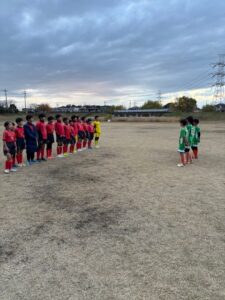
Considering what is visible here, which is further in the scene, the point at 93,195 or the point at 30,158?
the point at 30,158

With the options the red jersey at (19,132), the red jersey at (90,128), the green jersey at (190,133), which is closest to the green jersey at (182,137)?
the green jersey at (190,133)

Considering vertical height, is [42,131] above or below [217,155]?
above

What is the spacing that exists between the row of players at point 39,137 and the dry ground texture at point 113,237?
1623 millimetres

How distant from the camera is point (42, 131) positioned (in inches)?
443

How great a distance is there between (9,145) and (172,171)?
5.49m

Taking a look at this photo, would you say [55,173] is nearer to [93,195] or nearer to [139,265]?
[93,195]

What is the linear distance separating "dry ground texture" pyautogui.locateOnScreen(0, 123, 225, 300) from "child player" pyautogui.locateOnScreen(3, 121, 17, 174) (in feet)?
3.62

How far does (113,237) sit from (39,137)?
25.0 feet

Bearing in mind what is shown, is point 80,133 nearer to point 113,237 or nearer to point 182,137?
point 182,137

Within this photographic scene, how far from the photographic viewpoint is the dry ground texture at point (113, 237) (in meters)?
3.25

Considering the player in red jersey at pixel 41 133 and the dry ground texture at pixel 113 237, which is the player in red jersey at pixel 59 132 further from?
the dry ground texture at pixel 113 237

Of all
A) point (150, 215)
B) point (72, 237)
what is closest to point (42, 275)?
point (72, 237)

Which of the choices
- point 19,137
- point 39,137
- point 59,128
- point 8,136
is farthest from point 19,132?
point 59,128

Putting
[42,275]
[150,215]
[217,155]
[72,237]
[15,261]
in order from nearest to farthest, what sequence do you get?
1. [42,275]
2. [15,261]
3. [72,237]
4. [150,215]
5. [217,155]
